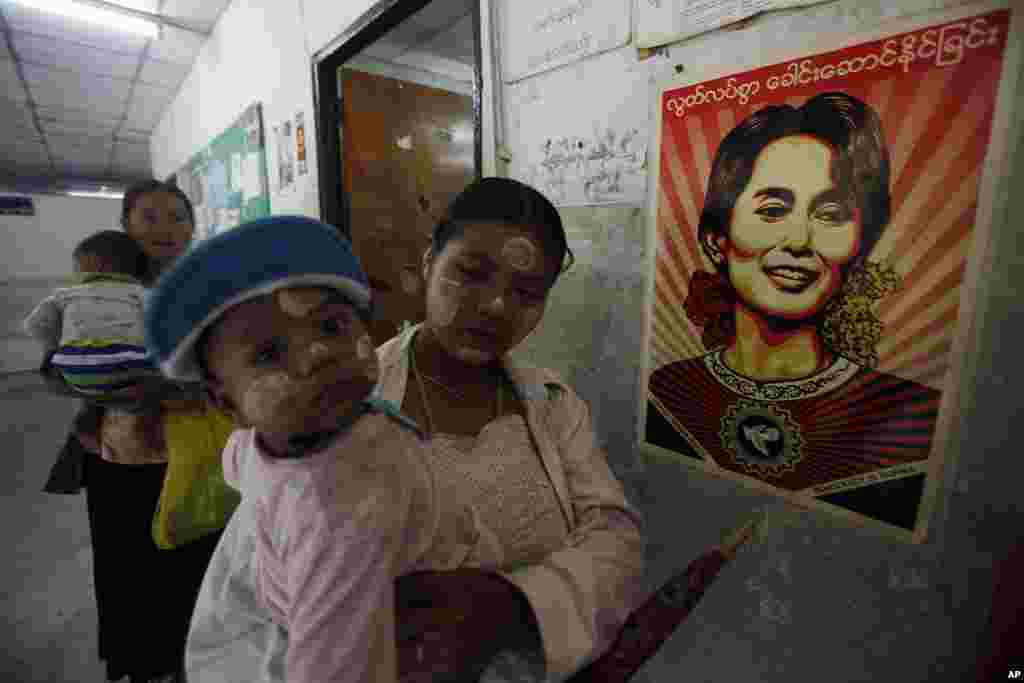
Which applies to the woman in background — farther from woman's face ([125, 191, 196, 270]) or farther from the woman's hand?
the woman's hand

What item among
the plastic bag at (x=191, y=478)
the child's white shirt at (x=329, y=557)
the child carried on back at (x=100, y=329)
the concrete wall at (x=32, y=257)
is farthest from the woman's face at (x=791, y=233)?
the concrete wall at (x=32, y=257)

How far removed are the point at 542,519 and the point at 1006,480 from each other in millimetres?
585

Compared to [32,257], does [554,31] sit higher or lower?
higher

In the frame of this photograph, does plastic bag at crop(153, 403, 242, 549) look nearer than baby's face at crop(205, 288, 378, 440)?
No

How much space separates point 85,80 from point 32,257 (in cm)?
417

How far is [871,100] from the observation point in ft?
2.02

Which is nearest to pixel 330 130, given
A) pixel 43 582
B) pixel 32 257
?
pixel 43 582

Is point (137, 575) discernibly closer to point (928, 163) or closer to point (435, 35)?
point (928, 163)

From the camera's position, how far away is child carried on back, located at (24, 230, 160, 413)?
1.15 meters

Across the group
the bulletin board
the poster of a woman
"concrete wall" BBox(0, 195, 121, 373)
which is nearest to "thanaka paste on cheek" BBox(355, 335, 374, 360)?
the poster of a woman

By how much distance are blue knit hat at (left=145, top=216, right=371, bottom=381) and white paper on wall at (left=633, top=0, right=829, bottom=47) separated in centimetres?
73

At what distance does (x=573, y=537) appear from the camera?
2.12ft

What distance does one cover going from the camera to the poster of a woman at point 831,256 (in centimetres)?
57

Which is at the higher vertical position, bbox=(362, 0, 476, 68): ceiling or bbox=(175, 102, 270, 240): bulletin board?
bbox=(362, 0, 476, 68): ceiling
